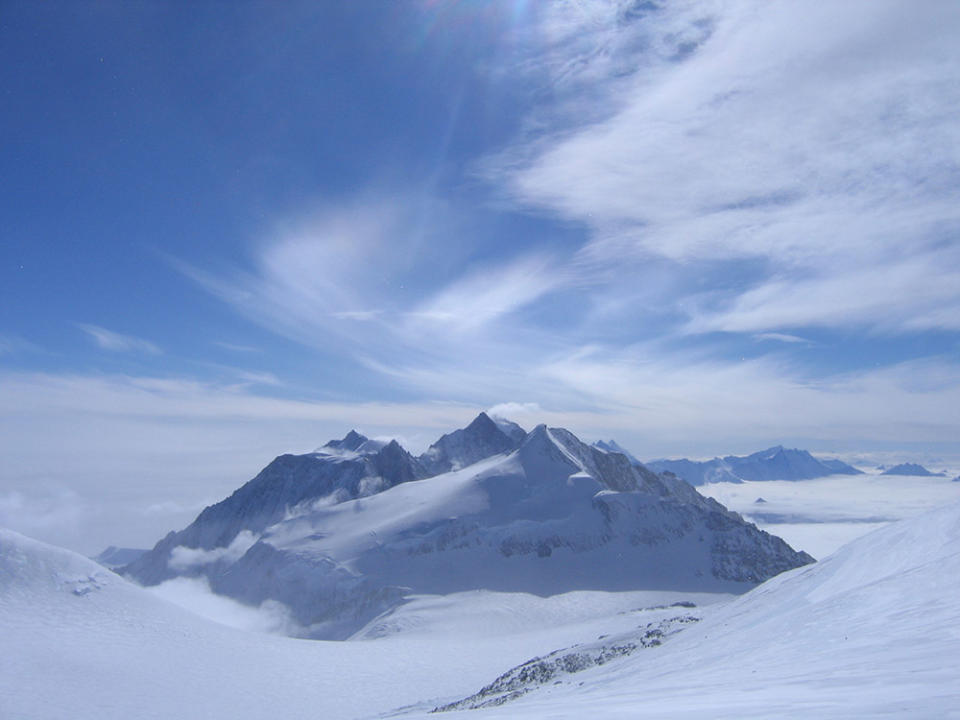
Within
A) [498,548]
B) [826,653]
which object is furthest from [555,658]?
[498,548]

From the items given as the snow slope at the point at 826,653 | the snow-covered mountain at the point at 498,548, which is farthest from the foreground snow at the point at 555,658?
the snow-covered mountain at the point at 498,548

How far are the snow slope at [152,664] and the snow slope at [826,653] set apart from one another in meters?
20.3

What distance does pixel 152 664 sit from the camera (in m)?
38.8

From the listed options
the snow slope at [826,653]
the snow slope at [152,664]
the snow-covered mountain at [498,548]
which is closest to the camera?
the snow slope at [826,653]

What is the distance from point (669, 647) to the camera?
2797 cm

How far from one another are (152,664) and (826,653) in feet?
130

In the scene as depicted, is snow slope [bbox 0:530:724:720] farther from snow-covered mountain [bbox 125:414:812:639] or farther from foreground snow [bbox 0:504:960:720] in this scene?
snow-covered mountain [bbox 125:414:812:639]

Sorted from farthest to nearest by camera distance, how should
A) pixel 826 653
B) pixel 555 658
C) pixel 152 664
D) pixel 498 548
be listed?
pixel 498 548
pixel 152 664
pixel 555 658
pixel 826 653

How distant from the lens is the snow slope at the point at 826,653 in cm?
975

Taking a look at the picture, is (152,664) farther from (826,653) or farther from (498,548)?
(498,548)

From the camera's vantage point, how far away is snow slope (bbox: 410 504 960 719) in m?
9.75

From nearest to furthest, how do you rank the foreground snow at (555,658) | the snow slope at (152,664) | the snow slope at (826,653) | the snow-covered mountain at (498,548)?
the snow slope at (826,653)
the foreground snow at (555,658)
the snow slope at (152,664)
the snow-covered mountain at (498,548)

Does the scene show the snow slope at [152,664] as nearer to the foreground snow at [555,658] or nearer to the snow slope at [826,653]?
the foreground snow at [555,658]

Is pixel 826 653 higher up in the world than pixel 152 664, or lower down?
higher up
